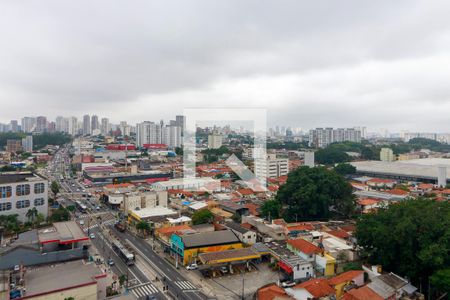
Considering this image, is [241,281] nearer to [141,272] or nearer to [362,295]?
[141,272]

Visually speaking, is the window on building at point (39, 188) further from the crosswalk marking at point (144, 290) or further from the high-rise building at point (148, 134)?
the high-rise building at point (148, 134)

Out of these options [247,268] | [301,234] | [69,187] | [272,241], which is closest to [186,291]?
[247,268]

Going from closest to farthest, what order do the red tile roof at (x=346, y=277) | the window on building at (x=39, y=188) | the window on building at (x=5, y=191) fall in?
the red tile roof at (x=346, y=277)
the window on building at (x=5, y=191)
the window on building at (x=39, y=188)

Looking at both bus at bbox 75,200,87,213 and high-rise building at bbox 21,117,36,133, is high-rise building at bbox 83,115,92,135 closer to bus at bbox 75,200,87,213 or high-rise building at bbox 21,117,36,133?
high-rise building at bbox 21,117,36,133

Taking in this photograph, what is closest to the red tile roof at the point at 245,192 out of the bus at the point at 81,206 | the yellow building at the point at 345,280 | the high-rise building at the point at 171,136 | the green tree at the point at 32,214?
the bus at the point at 81,206

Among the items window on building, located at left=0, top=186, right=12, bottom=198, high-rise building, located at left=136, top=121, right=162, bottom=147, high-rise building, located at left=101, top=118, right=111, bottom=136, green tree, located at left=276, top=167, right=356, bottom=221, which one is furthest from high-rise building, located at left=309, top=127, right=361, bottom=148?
window on building, located at left=0, top=186, right=12, bottom=198

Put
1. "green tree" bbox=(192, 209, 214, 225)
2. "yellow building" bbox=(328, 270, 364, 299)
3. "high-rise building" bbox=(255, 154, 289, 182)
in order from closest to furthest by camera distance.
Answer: "yellow building" bbox=(328, 270, 364, 299) → "green tree" bbox=(192, 209, 214, 225) → "high-rise building" bbox=(255, 154, 289, 182)
